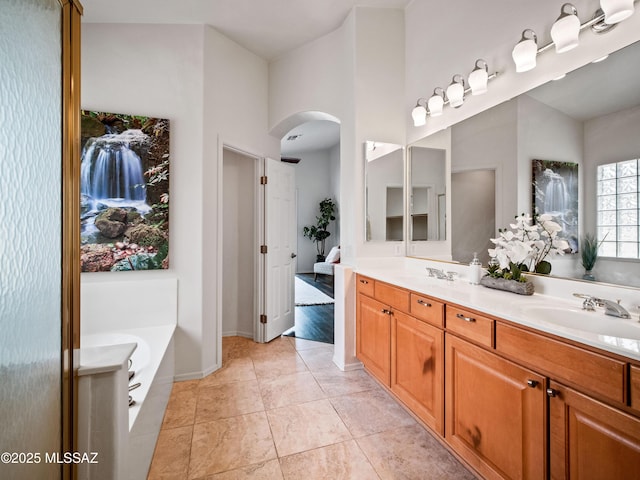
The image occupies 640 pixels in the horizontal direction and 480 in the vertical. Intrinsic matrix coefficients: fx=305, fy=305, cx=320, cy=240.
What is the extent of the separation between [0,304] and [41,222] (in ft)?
0.74

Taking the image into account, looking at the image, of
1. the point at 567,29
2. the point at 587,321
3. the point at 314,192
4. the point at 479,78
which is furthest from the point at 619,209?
the point at 314,192

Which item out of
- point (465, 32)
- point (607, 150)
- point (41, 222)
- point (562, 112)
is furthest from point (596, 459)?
point (465, 32)

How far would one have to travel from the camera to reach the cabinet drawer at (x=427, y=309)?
1631 millimetres

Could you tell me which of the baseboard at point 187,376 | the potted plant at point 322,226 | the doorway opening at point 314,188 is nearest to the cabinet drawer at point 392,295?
the baseboard at point 187,376

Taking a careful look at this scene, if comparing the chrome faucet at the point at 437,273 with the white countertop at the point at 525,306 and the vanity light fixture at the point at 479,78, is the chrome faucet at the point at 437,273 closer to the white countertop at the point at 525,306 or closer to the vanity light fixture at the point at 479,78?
the white countertop at the point at 525,306

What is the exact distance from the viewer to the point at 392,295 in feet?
6.81

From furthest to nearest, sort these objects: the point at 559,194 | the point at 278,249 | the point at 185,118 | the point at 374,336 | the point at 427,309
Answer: the point at 278,249, the point at 185,118, the point at 374,336, the point at 427,309, the point at 559,194

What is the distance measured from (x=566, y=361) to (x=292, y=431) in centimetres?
149

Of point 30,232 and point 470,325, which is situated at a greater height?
point 30,232

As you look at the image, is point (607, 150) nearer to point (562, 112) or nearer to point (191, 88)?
point (562, 112)

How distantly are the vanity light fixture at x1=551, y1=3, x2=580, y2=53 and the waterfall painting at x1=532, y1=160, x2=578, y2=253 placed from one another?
529 millimetres

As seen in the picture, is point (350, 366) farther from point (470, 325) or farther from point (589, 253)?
point (589, 253)

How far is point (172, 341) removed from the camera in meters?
2.40

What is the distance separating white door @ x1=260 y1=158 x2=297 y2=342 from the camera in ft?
10.9
